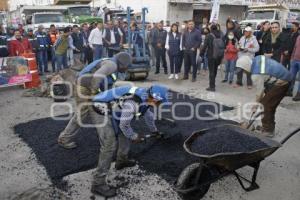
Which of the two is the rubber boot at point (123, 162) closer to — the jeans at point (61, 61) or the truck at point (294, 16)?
the jeans at point (61, 61)

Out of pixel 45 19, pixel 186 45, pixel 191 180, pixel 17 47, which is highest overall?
pixel 45 19

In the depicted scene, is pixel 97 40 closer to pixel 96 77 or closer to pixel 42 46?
pixel 42 46

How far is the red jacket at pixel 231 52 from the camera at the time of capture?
955 centimetres

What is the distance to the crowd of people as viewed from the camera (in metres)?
9.20

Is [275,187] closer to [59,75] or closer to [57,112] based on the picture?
[57,112]

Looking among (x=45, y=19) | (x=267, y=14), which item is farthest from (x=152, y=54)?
(x=267, y=14)

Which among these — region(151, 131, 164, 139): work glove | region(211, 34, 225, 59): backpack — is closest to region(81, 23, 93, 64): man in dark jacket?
region(211, 34, 225, 59): backpack

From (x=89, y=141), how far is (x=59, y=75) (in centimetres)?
377

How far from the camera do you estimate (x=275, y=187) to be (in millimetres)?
4312

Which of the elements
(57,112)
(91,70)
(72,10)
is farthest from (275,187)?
(72,10)

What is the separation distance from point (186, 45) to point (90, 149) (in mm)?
5954

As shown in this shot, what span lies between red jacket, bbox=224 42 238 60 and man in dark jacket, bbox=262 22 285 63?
913 millimetres

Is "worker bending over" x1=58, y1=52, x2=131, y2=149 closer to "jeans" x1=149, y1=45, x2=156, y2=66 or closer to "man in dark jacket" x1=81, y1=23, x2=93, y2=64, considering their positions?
"man in dark jacket" x1=81, y1=23, x2=93, y2=64

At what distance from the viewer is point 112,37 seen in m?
12.1
